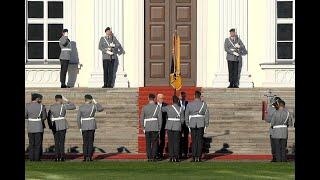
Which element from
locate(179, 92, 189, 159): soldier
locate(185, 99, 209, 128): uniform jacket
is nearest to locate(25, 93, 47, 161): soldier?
locate(179, 92, 189, 159): soldier

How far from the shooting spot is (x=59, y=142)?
24422 millimetres

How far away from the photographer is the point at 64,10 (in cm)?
3344

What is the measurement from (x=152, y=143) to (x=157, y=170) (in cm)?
394

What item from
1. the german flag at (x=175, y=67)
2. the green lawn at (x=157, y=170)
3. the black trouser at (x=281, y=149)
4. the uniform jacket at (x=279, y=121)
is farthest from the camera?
the german flag at (x=175, y=67)

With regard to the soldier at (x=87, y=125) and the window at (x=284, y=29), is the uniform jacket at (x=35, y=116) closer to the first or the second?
the soldier at (x=87, y=125)

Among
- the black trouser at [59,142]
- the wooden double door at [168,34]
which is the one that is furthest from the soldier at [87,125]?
the wooden double door at [168,34]

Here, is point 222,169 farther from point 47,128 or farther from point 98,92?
point 98,92

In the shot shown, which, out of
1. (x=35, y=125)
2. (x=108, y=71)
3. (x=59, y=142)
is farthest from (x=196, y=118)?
(x=108, y=71)

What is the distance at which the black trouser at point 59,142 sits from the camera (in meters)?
24.2

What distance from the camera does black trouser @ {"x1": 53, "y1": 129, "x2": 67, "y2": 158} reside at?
24.2 meters

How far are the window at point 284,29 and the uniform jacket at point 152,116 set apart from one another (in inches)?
371
